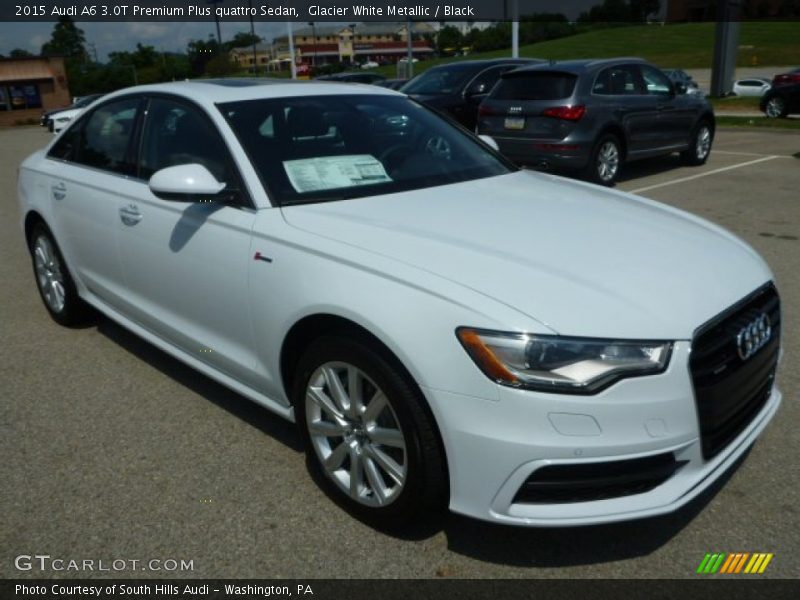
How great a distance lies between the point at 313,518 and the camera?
2785 mm

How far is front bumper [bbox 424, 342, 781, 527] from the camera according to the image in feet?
7.03

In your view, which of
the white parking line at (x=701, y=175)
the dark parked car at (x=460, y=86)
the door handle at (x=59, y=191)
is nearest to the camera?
the door handle at (x=59, y=191)

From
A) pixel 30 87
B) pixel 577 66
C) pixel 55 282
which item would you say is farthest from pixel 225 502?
pixel 30 87

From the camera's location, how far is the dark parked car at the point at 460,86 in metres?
12.0

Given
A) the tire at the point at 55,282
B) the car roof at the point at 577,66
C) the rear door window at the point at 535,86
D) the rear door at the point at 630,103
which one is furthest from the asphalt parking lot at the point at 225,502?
the car roof at the point at 577,66

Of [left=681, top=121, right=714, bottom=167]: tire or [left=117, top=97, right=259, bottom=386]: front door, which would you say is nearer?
[left=117, top=97, right=259, bottom=386]: front door

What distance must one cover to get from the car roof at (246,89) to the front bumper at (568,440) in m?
2.02

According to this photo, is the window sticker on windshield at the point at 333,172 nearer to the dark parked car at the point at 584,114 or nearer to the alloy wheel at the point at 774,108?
the dark parked car at the point at 584,114

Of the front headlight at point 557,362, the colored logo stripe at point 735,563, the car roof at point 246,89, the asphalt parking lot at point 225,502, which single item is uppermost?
the car roof at point 246,89

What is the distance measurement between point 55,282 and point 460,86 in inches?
343

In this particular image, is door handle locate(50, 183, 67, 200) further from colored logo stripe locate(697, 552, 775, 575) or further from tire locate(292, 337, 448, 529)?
colored logo stripe locate(697, 552, 775, 575)

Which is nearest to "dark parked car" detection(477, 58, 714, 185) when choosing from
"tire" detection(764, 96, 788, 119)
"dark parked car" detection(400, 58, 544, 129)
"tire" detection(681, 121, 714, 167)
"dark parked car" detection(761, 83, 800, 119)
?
"tire" detection(681, 121, 714, 167)

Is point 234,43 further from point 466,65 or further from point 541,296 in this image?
point 541,296

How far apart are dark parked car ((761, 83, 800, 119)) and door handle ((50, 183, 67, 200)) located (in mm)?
19594
